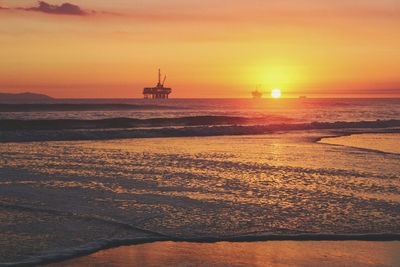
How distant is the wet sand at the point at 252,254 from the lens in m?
6.13

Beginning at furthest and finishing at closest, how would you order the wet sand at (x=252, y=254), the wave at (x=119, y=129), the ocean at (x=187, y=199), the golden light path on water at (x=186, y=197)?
the wave at (x=119, y=129), the golden light path on water at (x=186, y=197), the ocean at (x=187, y=199), the wet sand at (x=252, y=254)

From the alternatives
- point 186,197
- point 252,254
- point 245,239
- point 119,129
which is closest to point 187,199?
point 186,197

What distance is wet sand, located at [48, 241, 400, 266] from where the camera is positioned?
6.13 meters

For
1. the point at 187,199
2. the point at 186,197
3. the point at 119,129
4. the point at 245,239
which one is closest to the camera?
the point at 245,239

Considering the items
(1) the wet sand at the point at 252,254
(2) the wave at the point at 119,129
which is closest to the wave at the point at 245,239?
(1) the wet sand at the point at 252,254

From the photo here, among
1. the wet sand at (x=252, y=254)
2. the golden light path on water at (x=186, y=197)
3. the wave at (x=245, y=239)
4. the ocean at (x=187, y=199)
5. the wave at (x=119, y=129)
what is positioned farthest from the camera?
the wave at (x=119, y=129)

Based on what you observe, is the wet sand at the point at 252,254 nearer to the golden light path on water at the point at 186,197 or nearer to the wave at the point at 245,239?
the wave at the point at 245,239

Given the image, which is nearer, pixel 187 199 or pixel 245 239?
pixel 245 239

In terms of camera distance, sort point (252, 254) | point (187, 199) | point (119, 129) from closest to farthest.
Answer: point (252, 254)
point (187, 199)
point (119, 129)

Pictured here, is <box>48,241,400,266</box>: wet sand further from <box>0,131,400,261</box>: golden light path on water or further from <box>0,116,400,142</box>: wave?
<box>0,116,400,142</box>: wave

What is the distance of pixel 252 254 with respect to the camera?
646 cm

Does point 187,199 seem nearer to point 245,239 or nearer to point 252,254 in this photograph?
point 245,239

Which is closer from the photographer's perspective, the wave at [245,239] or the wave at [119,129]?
the wave at [245,239]

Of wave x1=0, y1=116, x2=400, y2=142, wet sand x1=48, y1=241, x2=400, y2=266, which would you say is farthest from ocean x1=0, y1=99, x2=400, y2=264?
wave x1=0, y1=116, x2=400, y2=142
